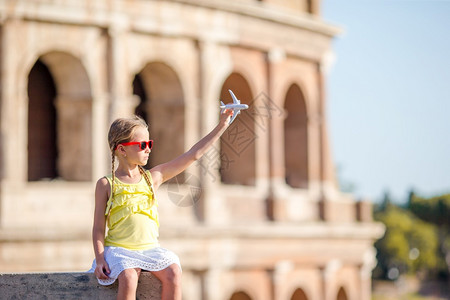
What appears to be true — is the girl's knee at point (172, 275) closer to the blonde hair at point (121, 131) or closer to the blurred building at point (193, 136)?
the blonde hair at point (121, 131)

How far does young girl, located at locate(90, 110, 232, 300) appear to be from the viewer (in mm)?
7035

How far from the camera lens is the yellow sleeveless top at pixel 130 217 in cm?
709

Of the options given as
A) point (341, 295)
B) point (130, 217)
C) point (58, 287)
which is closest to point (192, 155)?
point (130, 217)

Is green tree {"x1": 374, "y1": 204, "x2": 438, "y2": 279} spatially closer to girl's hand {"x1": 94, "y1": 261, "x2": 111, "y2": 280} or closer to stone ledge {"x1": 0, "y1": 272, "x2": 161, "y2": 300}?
stone ledge {"x1": 0, "y1": 272, "x2": 161, "y2": 300}

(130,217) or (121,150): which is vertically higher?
(121,150)

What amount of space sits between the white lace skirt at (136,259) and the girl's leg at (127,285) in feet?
0.13

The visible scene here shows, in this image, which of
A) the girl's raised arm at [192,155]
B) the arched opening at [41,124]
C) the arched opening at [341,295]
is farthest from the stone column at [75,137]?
the girl's raised arm at [192,155]

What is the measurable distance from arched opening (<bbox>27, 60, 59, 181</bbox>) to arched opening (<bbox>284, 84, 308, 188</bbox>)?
18.7 feet

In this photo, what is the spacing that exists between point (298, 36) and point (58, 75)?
556 centimetres

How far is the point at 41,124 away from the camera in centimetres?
2158

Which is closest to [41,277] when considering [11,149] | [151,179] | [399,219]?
[151,179]

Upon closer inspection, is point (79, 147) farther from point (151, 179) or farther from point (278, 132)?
point (151, 179)

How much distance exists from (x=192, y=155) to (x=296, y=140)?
60.1 feet

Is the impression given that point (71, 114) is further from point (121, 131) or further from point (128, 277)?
point (128, 277)
